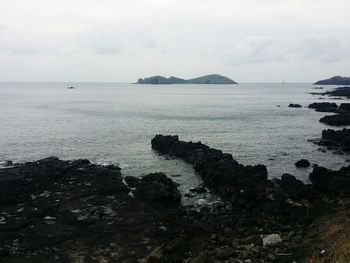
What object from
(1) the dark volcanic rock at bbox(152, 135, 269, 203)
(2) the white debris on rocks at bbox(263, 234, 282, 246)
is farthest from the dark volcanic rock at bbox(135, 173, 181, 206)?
(2) the white debris on rocks at bbox(263, 234, 282, 246)

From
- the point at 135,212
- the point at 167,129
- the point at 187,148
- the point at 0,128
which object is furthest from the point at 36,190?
the point at 0,128

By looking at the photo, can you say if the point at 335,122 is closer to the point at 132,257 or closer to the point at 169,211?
the point at 169,211

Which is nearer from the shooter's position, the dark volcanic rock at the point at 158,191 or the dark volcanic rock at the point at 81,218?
the dark volcanic rock at the point at 81,218

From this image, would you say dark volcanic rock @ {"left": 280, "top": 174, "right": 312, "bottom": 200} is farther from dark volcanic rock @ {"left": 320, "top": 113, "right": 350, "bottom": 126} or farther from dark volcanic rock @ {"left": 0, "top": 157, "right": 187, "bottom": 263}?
dark volcanic rock @ {"left": 320, "top": 113, "right": 350, "bottom": 126}

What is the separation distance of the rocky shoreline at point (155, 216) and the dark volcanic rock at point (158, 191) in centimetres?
8

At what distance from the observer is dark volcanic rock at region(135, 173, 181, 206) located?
108 feet

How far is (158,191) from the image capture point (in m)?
33.3

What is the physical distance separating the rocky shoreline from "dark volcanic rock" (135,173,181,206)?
0.27ft

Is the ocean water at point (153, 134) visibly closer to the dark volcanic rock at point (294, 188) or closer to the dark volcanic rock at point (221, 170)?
the dark volcanic rock at point (221, 170)

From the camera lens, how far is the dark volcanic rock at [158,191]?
32794 millimetres

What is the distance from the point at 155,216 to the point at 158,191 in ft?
15.2

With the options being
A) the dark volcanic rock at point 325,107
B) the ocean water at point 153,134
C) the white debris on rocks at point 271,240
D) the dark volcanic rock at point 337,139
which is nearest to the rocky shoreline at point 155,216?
the white debris on rocks at point 271,240

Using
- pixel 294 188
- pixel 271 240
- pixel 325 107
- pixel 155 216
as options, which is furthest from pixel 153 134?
pixel 325 107

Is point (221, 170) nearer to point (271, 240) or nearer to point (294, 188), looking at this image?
point (294, 188)
